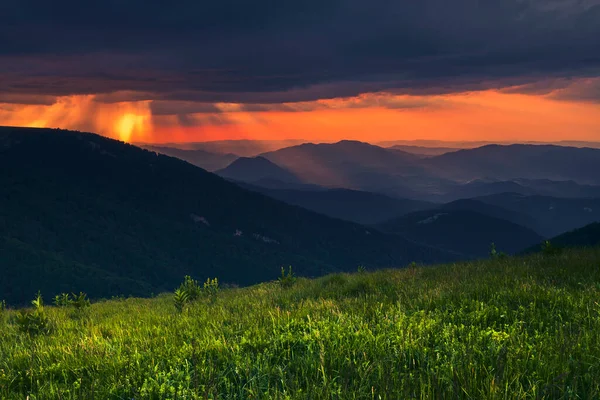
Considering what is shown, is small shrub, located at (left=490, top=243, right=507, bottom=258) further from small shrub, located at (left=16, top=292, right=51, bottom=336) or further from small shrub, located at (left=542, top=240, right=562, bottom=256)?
small shrub, located at (left=16, top=292, right=51, bottom=336)

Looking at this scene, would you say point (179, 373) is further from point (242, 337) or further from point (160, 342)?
point (160, 342)

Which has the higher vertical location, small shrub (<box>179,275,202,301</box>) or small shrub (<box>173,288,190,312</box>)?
small shrub (<box>173,288,190,312</box>)

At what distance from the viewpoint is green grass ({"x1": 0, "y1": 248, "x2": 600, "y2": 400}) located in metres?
4.15

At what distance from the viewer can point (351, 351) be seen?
512cm

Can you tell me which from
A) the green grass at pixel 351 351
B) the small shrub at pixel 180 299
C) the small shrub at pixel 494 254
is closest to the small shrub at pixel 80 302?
the small shrub at pixel 180 299

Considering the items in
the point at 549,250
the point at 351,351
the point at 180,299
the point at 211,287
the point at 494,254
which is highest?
the point at 351,351

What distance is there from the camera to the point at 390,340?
5.27 meters

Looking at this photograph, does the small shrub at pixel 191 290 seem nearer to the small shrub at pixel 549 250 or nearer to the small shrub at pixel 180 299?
the small shrub at pixel 180 299

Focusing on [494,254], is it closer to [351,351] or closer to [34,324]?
[351,351]

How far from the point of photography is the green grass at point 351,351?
415cm

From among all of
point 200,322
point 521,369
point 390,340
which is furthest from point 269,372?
point 200,322

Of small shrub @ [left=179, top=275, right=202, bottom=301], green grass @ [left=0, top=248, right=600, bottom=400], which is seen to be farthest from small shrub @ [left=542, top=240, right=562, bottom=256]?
small shrub @ [left=179, top=275, right=202, bottom=301]

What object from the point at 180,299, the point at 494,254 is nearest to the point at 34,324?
the point at 180,299

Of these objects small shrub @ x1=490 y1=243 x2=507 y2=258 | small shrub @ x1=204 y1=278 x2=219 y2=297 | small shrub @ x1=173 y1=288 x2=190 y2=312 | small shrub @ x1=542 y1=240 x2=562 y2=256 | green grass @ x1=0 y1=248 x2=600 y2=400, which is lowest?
small shrub @ x1=204 y1=278 x2=219 y2=297
